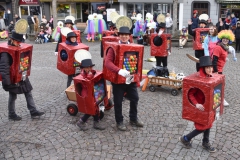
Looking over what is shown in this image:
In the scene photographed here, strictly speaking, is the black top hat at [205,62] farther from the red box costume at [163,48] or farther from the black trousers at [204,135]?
the red box costume at [163,48]

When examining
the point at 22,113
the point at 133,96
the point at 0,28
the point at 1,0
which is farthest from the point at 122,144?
the point at 1,0

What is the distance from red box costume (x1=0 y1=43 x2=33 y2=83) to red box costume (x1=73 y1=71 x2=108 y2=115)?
4.00ft

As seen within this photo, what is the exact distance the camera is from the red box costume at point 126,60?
4.84 m

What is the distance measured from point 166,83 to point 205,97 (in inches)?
124

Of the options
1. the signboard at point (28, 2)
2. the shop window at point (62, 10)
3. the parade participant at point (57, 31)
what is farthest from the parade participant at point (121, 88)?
the signboard at point (28, 2)

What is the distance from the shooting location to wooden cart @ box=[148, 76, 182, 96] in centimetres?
712

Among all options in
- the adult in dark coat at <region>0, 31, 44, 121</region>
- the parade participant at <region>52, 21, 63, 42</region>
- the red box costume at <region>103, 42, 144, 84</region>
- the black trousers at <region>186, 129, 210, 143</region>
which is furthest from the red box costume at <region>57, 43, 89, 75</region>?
the parade participant at <region>52, 21, 63, 42</region>

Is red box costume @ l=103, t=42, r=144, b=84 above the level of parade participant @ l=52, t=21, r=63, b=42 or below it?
below

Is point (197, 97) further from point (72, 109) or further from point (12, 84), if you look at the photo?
point (12, 84)

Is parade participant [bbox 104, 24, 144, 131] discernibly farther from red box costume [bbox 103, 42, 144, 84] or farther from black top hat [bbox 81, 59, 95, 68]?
black top hat [bbox 81, 59, 95, 68]

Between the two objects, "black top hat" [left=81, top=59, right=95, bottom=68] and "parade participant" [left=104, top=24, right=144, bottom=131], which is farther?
"black top hat" [left=81, top=59, right=95, bottom=68]

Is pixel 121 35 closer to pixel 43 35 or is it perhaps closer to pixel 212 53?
pixel 212 53

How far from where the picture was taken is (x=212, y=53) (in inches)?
245

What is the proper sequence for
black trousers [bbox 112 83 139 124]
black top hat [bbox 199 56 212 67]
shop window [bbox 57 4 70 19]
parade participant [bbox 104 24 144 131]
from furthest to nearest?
shop window [bbox 57 4 70 19], black trousers [bbox 112 83 139 124], parade participant [bbox 104 24 144 131], black top hat [bbox 199 56 212 67]
